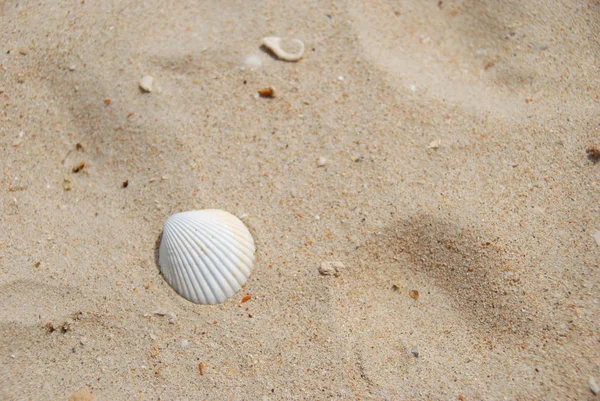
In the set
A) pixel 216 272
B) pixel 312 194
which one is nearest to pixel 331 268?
pixel 312 194

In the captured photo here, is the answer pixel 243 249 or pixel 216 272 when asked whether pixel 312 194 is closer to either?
pixel 243 249

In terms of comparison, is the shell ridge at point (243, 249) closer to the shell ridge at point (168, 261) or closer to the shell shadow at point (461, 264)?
the shell ridge at point (168, 261)

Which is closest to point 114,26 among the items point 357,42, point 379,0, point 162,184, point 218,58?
point 218,58

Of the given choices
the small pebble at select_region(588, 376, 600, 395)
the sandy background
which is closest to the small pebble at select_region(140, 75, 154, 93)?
the sandy background

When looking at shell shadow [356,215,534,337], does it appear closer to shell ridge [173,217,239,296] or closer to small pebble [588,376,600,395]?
small pebble [588,376,600,395]

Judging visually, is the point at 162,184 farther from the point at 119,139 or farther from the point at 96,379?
the point at 96,379

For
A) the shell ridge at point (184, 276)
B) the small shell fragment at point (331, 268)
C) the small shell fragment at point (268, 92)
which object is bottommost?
the shell ridge at point (184, 276)

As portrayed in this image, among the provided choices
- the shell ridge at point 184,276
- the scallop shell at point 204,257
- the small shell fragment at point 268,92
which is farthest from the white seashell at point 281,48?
the shell ridge at point 184,276
